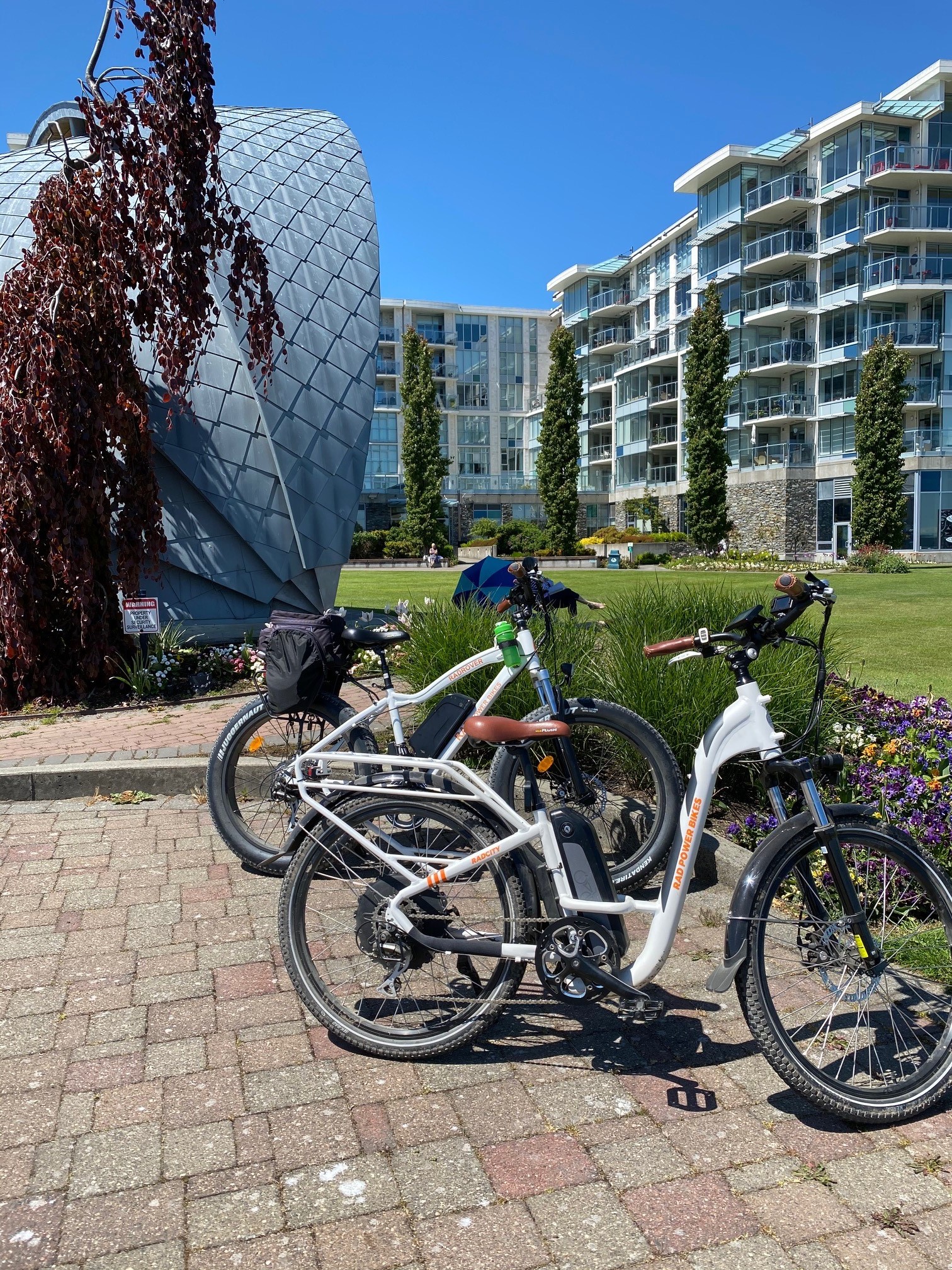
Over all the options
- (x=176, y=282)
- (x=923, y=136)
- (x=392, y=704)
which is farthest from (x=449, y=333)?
(x=392, y=704)

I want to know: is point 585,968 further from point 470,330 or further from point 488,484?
point 470,330

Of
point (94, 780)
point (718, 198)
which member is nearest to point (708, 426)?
point (718, 198)

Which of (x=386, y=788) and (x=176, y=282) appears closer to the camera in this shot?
(x=386, y=788)

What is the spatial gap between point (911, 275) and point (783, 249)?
6.46 m

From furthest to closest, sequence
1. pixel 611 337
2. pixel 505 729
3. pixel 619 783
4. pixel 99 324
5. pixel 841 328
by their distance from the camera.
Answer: pixel 611 337 → pixel 841 328 → pixel 99 324 → pixel 619 783 → pixel 505 729

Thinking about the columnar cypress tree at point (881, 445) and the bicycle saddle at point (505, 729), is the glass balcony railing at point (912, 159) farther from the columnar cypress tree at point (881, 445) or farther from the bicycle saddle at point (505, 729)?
the bicycle saddle at point (505, 729)

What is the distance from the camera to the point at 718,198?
163 feet

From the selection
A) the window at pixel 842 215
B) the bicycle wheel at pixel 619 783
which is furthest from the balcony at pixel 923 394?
the bicycle wheel at pixel 619 783

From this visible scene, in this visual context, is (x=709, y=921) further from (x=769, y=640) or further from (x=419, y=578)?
(x=419, y=578)

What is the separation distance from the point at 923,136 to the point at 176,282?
43536 millimetres

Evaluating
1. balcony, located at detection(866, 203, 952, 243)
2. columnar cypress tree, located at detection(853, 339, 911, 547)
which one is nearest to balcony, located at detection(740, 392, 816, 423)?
columnar cypress tree, located at detection(853, 339, 911, 547)

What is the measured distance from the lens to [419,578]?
3250cm

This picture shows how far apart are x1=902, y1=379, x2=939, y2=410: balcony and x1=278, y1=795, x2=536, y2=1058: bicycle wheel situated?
42879mm

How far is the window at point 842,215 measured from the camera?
140 feet
